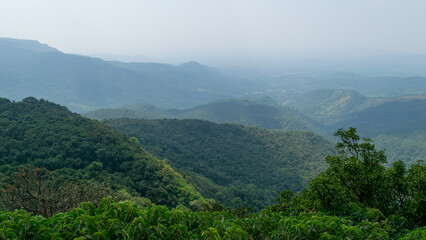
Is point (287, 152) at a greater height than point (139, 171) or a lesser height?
lesser

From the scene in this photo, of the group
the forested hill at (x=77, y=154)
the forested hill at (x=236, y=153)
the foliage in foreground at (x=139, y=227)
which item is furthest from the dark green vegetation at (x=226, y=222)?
the forested hill at (x=236, y=153)

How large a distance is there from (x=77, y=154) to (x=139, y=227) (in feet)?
116

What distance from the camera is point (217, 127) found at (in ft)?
377

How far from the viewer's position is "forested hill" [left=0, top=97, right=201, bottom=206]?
3155 centimetres

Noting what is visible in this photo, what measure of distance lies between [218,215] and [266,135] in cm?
11186

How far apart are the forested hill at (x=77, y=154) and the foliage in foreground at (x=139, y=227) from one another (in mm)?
26264

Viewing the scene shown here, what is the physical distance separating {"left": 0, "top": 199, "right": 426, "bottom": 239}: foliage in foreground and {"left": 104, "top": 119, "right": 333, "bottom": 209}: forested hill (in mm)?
48543

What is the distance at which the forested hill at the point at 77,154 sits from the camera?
3155 cm

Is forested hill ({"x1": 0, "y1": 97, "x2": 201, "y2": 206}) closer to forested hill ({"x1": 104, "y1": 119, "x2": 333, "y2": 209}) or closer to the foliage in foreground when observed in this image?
forested hill ({"x1": 104, "y1": 119, "x2": 333, "y2": 209})

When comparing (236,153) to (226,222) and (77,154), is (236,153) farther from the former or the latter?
(226,222)

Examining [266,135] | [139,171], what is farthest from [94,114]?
[139,171]

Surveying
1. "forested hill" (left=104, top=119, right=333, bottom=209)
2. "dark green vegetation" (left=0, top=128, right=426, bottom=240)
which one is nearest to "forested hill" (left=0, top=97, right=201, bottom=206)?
"forested hill" (left=104, top=119, right=333, bottom=209)

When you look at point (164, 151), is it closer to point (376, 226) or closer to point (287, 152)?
point (287, 152)

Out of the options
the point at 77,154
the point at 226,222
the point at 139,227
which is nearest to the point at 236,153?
the point at 77,154
